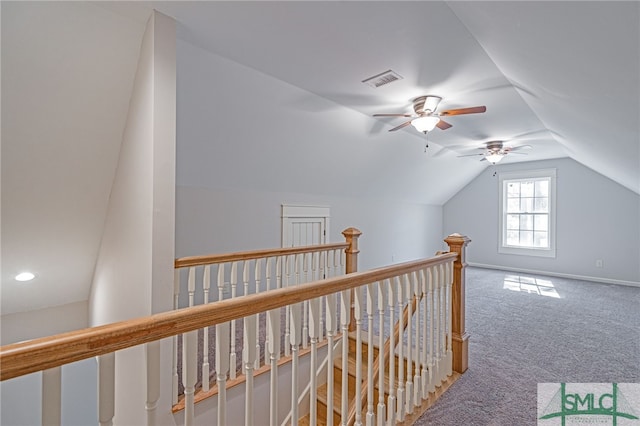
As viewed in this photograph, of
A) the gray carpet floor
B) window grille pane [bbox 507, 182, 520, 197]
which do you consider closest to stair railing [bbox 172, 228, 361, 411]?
the gray carpet floor

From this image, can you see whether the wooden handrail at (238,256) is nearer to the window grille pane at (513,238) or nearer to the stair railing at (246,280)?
the stair railing at (246,280)

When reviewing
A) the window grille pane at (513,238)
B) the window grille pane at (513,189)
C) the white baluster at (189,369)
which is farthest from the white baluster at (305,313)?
the window grille pane at (513,189)

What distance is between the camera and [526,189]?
655cm

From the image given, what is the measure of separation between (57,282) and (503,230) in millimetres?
7487

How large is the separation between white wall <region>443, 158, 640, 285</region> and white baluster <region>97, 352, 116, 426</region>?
7.34 metres

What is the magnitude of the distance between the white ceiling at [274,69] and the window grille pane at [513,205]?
148 inches

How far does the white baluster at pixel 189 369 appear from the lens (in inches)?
36.6

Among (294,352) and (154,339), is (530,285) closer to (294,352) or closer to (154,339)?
(294,352)

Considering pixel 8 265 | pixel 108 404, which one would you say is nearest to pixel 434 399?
pixel 108 404

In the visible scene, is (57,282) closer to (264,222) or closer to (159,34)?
(264,222)

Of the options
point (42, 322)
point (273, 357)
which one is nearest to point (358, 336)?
point (273, 357)

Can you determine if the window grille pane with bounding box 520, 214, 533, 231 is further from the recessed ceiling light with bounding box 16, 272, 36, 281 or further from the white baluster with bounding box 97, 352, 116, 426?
the recessed ceiling light with bounding box 16, 272, 36, 281

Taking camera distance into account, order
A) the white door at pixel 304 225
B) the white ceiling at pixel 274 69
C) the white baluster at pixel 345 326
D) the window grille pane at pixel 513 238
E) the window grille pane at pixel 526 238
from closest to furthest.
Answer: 1. the white baluster at pixel 345 326
2. the white ceiling at pixel 274 69
3. the white door at pixel 304 225
4. the window grille pane at pixel 526 238
5. the window grille pane at pixel 513 238

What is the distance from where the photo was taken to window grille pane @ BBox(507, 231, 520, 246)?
6.61 meters
